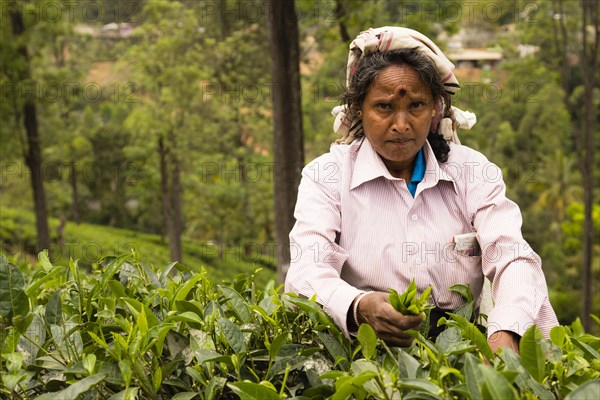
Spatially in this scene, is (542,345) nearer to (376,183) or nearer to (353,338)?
(353,338)

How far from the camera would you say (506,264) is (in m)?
2.14

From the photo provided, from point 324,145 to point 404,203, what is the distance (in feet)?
48.5

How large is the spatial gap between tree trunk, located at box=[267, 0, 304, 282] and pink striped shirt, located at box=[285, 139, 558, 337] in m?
3.38

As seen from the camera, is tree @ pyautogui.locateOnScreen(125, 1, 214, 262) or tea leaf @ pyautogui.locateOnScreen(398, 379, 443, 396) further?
tree @ pyautogui.locateOnScreen(125, 1, 214, 262)

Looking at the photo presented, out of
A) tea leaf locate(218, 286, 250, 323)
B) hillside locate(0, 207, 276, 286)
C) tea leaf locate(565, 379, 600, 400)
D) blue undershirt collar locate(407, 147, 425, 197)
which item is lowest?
hillside locate(0, 207, 276, 286)

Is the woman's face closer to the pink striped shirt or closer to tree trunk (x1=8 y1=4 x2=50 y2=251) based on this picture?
the pink striped shirt

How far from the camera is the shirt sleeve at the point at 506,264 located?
2006 millimetres

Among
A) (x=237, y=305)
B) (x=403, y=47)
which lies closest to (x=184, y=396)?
(x=237, y=305)

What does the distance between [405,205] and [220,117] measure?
15585mm

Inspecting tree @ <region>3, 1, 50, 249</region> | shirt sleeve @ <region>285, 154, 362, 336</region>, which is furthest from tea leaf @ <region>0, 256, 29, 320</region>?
tree @ <region>3, 1, 50, 249</region>

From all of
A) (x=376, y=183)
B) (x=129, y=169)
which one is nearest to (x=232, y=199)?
(x=129, y=169)

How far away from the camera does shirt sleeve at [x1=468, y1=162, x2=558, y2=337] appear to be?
2.01 meters

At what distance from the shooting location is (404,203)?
7.70 feet

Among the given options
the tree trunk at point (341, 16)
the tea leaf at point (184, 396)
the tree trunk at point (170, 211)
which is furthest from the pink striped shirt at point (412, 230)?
the tree trunk at point (170, 211)
